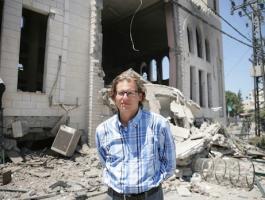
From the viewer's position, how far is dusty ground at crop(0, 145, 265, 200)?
5.72 metres

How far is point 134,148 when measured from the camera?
2.00 meters

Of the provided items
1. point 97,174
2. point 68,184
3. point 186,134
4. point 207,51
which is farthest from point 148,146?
point 207,51

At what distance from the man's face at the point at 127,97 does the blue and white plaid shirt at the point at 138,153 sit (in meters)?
0.08

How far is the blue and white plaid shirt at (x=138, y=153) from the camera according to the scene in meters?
1.96

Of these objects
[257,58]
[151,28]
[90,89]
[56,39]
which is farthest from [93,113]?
[257,58]

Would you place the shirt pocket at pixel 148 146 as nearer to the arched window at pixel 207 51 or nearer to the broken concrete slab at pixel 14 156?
the broken concrete slab at pixel 14 156

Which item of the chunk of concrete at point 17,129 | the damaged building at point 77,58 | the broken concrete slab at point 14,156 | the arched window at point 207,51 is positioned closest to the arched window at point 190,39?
the damaged building at point 77,58

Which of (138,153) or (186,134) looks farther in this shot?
(186,134)

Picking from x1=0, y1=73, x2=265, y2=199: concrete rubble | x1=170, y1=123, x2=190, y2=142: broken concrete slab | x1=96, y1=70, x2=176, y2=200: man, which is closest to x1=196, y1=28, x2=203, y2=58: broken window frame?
x1=0, y1=73, x2=265, y2=199: concrete rubble

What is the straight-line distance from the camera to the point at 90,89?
34.5ft

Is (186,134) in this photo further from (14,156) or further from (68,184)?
(14,156)

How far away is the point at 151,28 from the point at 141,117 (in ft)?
61.3

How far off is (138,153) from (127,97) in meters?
0.44

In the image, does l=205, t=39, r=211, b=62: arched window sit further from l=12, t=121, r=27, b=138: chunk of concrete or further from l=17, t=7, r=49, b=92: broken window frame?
l=12, t=121, r=27, b=138: chunk of concrete
